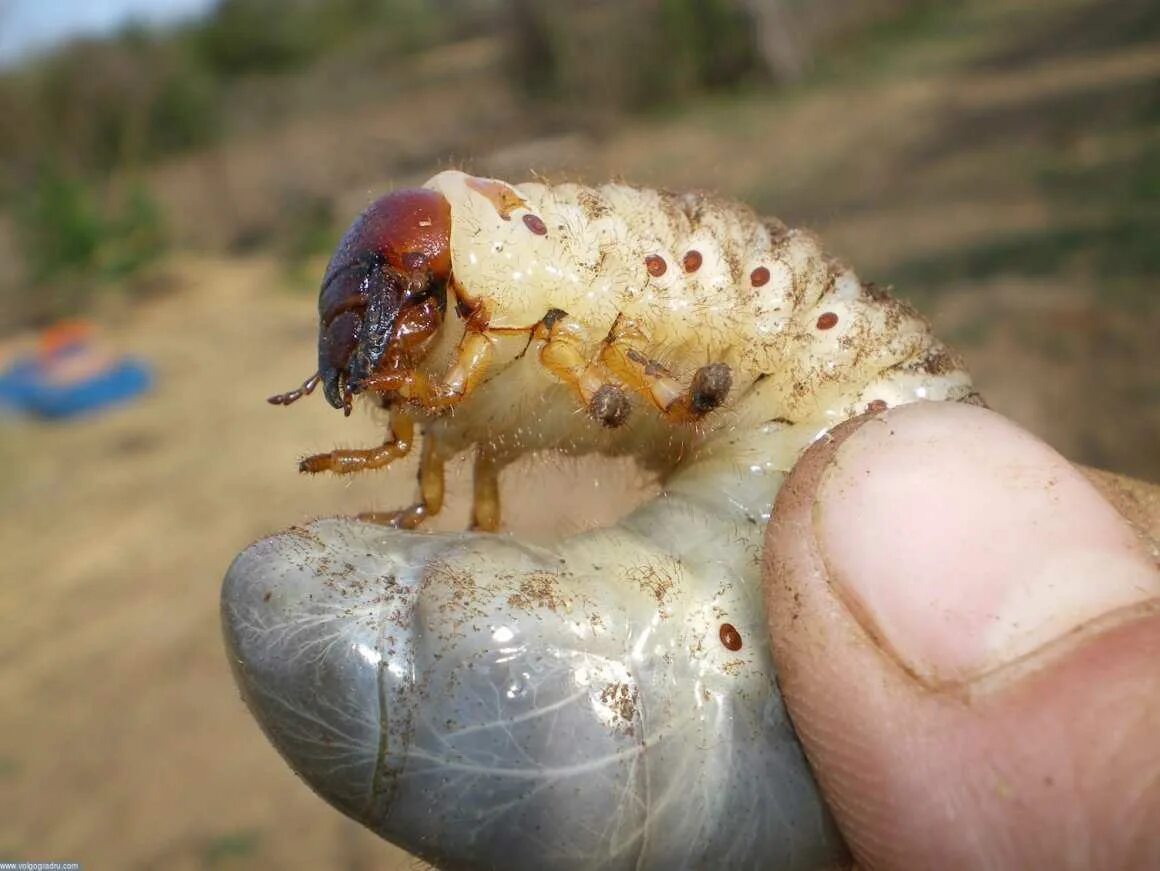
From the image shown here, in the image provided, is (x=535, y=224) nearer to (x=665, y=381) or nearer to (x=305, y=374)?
(x=665, y=381)

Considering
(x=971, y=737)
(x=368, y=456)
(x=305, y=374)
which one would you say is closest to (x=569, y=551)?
(x=368, y=456)

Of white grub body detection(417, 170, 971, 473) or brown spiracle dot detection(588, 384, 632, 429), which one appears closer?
brown spiracle dot detection(588, 384, 632, 429)

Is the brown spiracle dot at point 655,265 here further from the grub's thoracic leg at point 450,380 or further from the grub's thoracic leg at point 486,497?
the grub's thoracic leg at point 486,497

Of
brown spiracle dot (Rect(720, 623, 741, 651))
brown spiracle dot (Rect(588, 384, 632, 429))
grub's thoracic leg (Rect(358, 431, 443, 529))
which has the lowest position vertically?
brown spiracle dot (Rect(720, 623, 741, 651))

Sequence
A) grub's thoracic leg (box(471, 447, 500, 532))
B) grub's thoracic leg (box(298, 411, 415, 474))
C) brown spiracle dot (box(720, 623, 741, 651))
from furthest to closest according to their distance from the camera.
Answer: grub's thoracic leg (box(471, 447, 500, 532))
grub's thoracic leg (box(298, 411, 415, 474))
brown spiracle dot (box(720, 623, 741, 651))

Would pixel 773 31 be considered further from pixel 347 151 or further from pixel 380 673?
pixel 380 673

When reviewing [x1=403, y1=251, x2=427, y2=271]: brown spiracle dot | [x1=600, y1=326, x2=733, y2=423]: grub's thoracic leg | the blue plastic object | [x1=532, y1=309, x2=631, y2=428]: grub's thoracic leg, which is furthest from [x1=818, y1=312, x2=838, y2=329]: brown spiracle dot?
the blue plastic object

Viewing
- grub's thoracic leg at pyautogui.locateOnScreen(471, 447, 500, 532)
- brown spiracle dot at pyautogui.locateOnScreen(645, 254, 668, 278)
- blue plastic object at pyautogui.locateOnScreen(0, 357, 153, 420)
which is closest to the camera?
brown spiracle dot at pyautogui.locateOnScreen(645, 254, 668, 278)

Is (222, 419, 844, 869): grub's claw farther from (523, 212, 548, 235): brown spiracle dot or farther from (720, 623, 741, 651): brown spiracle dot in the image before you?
(523, 212, 548, 235): brown spiracle dot
